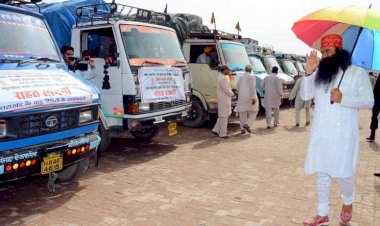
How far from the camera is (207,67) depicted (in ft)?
31.7

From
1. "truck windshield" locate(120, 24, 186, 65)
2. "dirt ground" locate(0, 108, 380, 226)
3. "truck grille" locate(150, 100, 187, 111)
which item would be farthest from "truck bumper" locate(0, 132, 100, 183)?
"truck windshield" locate(120, 24, 186, 65)

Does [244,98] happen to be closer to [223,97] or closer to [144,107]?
[223,97]

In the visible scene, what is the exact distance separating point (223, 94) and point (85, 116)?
4.68 m

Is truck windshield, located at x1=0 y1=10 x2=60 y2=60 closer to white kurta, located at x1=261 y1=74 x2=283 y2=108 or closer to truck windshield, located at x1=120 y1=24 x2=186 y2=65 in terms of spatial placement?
truck windshield, located at x1=120 y1=24 x2=186 y2=65

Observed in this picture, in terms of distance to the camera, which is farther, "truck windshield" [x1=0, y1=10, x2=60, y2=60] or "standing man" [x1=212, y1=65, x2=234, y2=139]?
"standing man" [x1=212, y1=65, x2=234, y2=139]

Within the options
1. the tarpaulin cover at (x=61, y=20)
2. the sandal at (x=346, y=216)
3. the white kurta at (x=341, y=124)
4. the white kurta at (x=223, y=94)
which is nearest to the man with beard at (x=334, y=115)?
the white kurta at (x=341, y=124)

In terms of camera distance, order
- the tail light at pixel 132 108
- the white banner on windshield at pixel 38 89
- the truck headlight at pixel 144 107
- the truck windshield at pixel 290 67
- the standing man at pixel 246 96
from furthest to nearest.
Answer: the truck windshield at pixel 290 67, the standing man at pixel 246 96, the truck headlight at pixel 144 107, the tail light at pixel 132 108, the white banner on windshield at pixel 38 89

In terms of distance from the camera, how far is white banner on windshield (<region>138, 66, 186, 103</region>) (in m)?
6.31

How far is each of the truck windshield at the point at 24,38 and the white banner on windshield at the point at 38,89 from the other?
0.39m

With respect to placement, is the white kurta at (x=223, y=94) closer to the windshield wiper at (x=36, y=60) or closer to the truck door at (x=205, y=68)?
the truck door at (x=205, y=68)

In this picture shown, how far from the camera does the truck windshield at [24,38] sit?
4.38 metres

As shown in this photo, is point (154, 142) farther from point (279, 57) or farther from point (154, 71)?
point (279, 57)

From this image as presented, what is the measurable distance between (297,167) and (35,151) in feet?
14.2

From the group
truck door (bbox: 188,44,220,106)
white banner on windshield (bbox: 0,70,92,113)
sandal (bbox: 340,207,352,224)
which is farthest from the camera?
truck door (bbox: 188,44,220,106)
